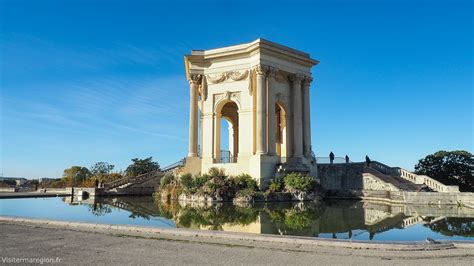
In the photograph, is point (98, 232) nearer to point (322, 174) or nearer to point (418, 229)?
point (418, 229)

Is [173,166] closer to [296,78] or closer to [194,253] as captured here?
[296,78]

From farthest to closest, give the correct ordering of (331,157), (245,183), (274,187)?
(331,157)
(245,183)
(274,187)

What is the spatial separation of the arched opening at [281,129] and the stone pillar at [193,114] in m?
7.41

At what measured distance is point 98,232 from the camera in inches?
419

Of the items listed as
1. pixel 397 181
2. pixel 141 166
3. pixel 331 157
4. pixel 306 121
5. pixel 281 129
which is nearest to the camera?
pixel 397 181

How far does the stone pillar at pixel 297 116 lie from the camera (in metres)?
34.0

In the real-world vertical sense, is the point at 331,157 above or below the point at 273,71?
→ below

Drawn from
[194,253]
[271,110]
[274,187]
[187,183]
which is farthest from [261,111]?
[194,253]

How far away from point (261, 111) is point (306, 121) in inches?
244

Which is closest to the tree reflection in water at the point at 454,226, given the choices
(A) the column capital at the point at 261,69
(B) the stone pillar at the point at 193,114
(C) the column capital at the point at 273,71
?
(A) the column capital at the point at 261,69

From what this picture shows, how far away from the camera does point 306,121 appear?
35.2 meters

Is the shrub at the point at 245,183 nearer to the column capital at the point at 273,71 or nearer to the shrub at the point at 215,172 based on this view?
the shrub at the point at 215,172

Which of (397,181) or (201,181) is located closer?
(201,181)

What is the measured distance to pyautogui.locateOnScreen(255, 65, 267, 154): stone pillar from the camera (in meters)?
30.2
